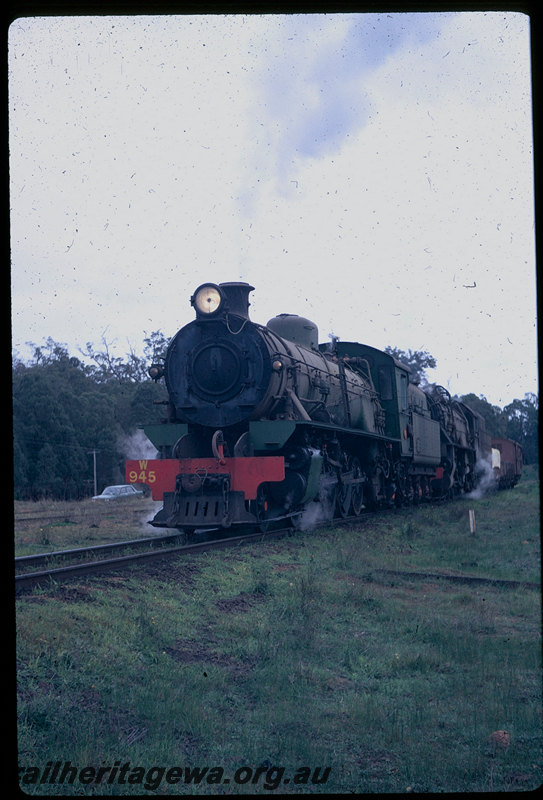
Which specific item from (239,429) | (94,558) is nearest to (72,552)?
(94,558)

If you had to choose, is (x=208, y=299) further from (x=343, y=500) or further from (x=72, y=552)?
(x=343, y=500)

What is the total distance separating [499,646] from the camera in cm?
623

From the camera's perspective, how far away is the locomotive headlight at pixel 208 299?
12.0m

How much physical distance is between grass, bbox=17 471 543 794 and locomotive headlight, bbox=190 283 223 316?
4636 millimetres

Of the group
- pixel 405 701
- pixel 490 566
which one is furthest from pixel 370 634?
pixel 490 566

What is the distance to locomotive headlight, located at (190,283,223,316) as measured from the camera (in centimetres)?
1195

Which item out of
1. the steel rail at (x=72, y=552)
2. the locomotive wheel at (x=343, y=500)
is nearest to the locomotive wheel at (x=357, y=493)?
the locomotive wheel at (x=343, y=500)

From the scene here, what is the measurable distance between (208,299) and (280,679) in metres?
7.92

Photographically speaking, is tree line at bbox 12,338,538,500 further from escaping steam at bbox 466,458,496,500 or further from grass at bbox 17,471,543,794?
grass at bbox 17,471,543,794

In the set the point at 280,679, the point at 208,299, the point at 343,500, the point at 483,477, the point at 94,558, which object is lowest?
the point at 483,477

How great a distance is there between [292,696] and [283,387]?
7.70 meters

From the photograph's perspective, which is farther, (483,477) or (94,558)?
(483,477)

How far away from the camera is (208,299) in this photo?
12055 millimetres

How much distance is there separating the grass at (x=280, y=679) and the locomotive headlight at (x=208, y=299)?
4.64 meters
